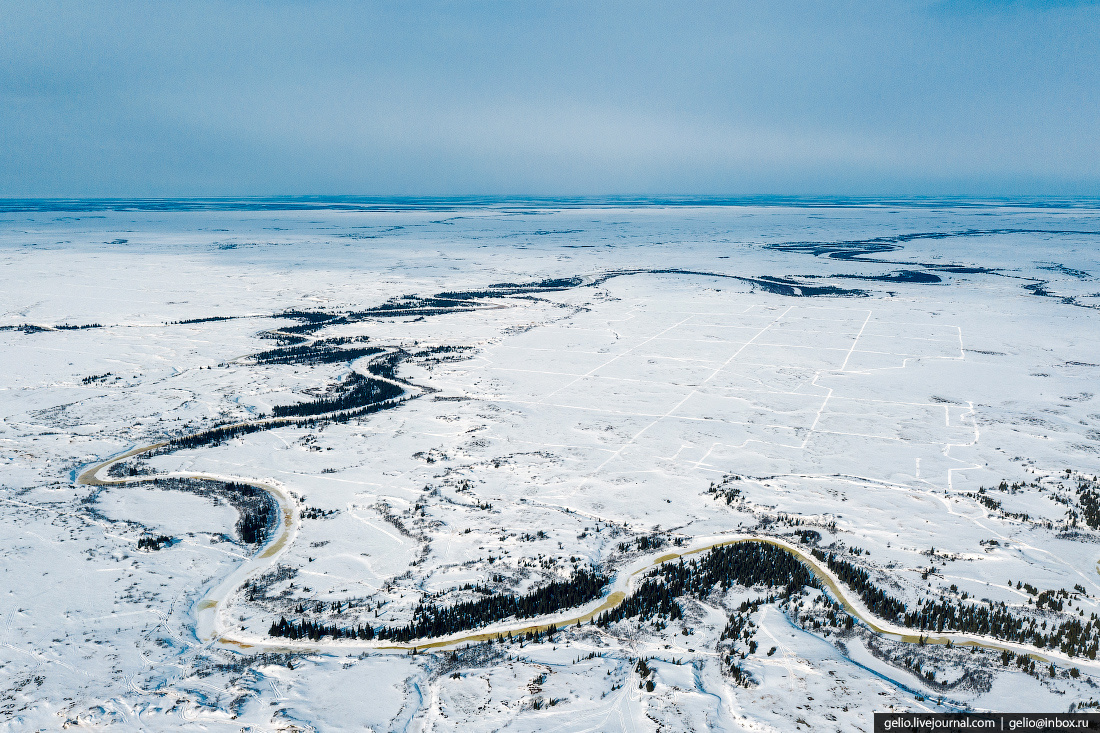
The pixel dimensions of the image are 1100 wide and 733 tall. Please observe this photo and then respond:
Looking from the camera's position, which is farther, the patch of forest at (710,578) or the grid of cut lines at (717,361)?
the grid of cut lines at (717,361)

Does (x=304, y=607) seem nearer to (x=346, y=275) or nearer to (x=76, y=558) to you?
(x=76, y=558)

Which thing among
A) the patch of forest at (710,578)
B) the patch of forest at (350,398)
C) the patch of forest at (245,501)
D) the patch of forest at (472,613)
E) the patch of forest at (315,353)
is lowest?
the patch of forest at (472,613)

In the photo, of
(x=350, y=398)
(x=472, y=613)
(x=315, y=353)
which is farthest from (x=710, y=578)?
(x=315, y=353)

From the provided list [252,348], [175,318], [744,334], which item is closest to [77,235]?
[175,318]

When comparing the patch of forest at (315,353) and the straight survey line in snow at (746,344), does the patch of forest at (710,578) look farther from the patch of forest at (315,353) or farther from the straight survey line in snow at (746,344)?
the patch of forest at (315,353)

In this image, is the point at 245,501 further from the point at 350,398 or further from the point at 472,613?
the point at 350,398

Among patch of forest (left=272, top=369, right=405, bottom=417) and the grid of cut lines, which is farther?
patch of forest (left=272, top=369, right=405, bottom=417)

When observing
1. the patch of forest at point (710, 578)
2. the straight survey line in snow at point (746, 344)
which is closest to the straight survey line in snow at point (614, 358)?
the straight survey line in snow at point (746, 344)

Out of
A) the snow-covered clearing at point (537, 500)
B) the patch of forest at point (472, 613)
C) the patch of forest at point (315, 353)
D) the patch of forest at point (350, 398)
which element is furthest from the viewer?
the patch of forest at point (315, 353)

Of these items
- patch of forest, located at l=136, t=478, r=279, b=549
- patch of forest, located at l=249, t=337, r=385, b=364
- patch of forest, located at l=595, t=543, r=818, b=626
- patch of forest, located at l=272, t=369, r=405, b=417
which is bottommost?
patch of forest, located at l=595, t=543, r=818, b=626

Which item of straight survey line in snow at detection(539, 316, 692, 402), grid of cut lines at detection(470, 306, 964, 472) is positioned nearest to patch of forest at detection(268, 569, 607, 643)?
grid of cut lines at detection(470, 306, 964, 472)

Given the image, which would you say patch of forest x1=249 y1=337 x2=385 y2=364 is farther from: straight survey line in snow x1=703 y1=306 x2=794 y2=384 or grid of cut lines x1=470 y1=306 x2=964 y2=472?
straight survey line in snow x1=703 y1=306 x2=794 y2=384
